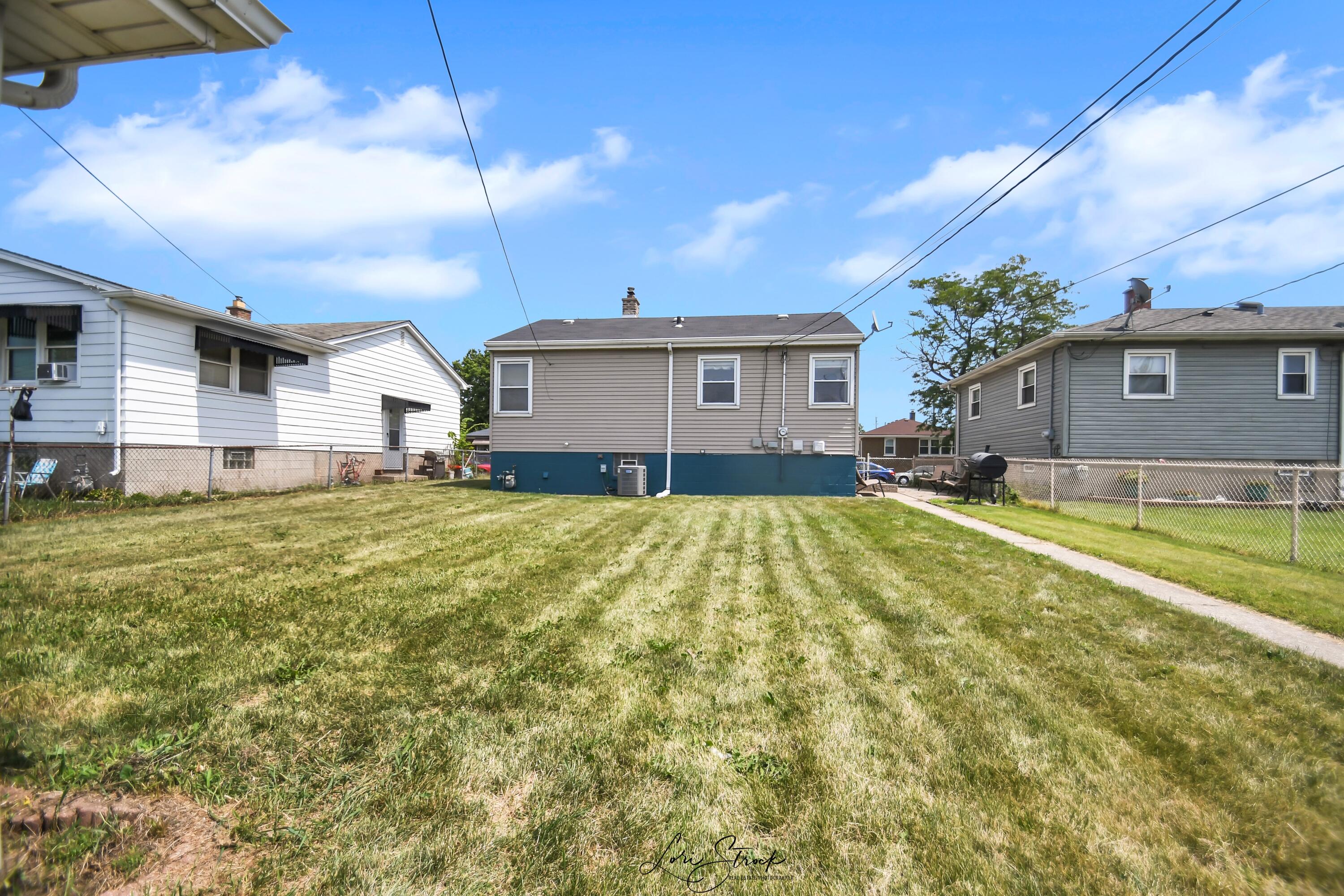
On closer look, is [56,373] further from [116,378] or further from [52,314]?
[116,378]

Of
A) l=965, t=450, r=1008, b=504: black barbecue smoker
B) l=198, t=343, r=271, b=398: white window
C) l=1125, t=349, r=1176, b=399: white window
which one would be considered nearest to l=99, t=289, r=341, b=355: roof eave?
l=198, t=343, r=271, b=398: white window

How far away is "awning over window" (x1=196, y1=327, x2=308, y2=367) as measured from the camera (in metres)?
12.9

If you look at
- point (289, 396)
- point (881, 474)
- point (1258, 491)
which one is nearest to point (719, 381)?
point (289, 396)

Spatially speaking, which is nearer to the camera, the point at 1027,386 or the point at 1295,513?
the point at 1295,513

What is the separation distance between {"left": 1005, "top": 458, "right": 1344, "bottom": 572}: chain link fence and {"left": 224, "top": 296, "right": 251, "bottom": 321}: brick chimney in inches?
788

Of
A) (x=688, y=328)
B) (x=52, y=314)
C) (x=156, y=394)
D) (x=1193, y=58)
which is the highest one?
(x=1193, y=58)

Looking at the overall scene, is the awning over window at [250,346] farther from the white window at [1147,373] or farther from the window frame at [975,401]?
Answer: the window frame at [975,401]

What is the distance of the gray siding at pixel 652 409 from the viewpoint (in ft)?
49.4

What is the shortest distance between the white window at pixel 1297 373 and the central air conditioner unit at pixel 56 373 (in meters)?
27.7

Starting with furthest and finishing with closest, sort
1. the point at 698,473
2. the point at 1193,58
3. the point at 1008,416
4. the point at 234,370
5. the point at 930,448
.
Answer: the point at 930,448
the point at 1008,416
the point at 698,473
the point at 234,370
the point at 1193,58

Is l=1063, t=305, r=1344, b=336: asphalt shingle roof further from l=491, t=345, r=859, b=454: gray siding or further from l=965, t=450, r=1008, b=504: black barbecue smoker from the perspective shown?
l=491, t=345, r=859, b=454: gray siding

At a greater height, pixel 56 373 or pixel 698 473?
pixel 56 373

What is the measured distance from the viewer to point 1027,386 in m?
18.6

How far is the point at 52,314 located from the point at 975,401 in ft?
88.7
